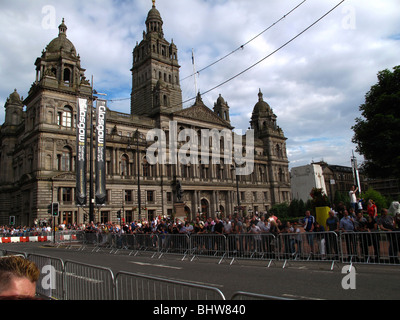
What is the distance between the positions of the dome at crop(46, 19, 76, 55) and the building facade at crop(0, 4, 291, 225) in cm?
14

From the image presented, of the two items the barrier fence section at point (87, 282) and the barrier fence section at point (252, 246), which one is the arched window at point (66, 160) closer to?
the barrier fence section at point (252, 246)

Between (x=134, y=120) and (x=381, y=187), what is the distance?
282 feet

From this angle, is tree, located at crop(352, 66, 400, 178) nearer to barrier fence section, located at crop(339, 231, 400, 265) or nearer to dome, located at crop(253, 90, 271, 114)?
barrier fence section, located at crop(339, 231, 400, 265)

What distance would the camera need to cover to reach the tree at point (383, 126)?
85.0 ft

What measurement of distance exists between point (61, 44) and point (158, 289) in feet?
158

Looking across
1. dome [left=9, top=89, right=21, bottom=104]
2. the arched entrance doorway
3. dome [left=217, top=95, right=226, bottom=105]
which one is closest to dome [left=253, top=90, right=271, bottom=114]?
dome [left=217, top=95, right=226, bottom=105]

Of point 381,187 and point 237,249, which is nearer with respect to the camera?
point 237,249

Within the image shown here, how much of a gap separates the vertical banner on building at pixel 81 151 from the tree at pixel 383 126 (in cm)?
2488

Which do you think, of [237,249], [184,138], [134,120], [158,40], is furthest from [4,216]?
[237,249]

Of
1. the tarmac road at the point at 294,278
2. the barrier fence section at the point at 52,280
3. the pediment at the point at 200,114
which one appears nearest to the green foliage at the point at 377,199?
the pediment at the point at 200,114

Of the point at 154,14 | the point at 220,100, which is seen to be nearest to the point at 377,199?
the point at 220,100

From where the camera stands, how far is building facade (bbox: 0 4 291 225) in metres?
39.8

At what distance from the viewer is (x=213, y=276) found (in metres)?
9.74
